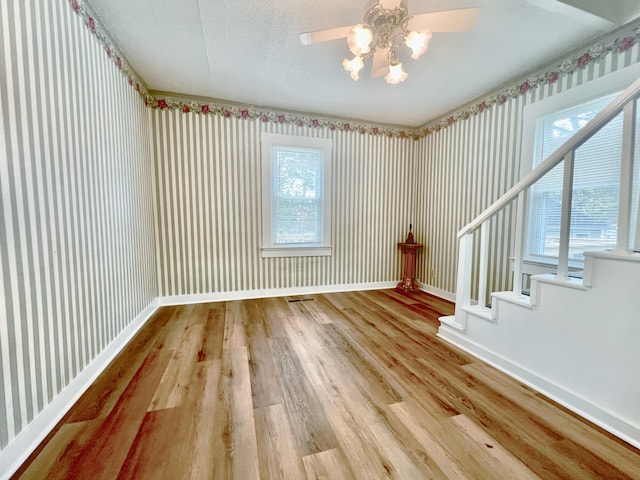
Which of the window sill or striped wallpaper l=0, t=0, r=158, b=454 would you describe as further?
the window sill

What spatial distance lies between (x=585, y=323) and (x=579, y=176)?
4.91 feet

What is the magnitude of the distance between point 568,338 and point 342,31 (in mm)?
2330

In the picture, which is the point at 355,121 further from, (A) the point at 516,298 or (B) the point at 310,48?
(A) the point at 516,298

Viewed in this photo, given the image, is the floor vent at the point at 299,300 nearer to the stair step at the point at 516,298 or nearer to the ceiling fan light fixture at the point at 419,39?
the stair step at the point at 516,298

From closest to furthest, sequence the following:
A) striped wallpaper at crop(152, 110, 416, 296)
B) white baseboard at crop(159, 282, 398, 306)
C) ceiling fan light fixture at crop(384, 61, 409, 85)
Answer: ceiling fan light fixture at crop(384, 61, 409, 85) → striped wallpaper at crop(152, 110, 416, 296) → white baseboard at crop(159, 282, 398, 306)

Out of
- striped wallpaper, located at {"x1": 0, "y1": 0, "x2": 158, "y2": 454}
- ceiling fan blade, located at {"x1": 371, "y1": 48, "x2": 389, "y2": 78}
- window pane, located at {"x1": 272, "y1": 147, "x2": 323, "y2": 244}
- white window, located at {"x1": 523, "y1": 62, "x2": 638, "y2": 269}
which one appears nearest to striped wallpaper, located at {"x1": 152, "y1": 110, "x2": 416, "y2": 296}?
window pane, located at {"x1": 272, "y1": 147, "x2": 323, "y2": 244}

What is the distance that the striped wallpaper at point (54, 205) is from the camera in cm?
110

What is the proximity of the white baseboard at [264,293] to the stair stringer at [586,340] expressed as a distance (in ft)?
7.24

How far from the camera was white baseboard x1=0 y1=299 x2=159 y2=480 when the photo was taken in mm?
1062

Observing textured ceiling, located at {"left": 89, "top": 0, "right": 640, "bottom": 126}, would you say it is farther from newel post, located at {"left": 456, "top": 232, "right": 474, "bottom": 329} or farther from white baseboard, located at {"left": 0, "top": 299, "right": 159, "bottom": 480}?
white baseboard, located at {"left": 0, "top": 299, "right": 159, "bottom": 480}

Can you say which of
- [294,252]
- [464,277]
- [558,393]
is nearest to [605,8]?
[464,277]

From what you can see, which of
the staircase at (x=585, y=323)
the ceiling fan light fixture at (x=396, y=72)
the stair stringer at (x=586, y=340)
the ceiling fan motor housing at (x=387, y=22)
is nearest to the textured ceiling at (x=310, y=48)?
the ceiling fan motor housing at (x=387, y=22)

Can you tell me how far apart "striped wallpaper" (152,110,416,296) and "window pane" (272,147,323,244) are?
0.79 feet

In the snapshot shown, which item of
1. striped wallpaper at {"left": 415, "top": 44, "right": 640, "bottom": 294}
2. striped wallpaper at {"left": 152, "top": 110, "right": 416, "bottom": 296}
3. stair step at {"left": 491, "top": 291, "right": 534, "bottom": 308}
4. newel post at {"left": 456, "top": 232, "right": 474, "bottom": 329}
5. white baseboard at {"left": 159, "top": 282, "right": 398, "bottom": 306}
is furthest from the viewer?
white baseboard at {"left": 159, "top": 282, "right": 398, "bottom": 306}
